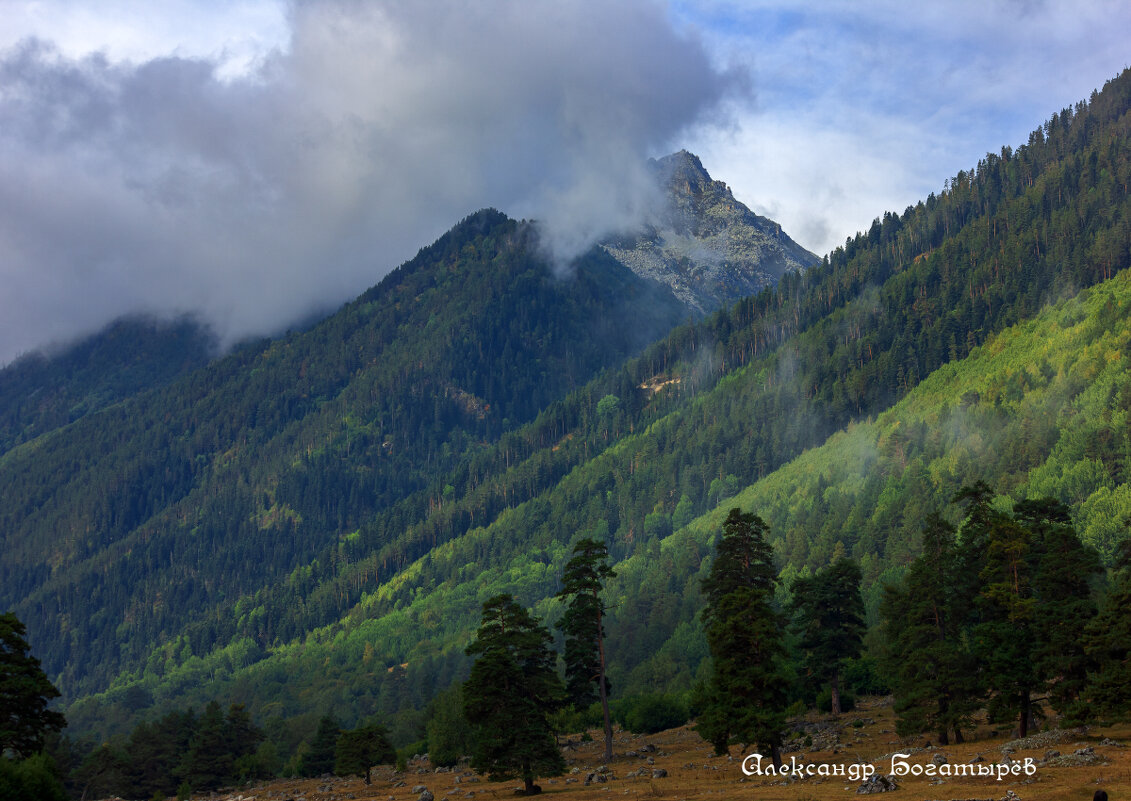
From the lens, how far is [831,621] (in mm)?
107750

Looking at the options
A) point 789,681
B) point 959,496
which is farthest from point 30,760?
point 959,496

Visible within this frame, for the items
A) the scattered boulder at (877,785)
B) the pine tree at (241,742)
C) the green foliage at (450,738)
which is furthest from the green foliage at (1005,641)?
the pine tree at (241,742)

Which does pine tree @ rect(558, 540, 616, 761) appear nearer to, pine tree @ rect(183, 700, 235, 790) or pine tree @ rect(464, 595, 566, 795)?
pine tree @ rect(464, 595, 566, 795)

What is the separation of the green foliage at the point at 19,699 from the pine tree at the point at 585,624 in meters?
42.1

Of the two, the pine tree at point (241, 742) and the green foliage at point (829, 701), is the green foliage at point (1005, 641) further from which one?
the pine tree at point (241, 742)

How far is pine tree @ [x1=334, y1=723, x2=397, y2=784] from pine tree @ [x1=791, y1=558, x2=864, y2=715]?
159 ft

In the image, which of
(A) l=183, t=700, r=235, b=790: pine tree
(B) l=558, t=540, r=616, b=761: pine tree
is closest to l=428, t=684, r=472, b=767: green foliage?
(B) l=558, t=540, r=616, b=761: pine tree

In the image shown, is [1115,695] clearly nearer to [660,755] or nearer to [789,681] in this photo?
[789,681]

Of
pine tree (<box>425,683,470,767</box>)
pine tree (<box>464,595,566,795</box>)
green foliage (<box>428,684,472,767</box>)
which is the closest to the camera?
pine tree (<box>464,595,566,795</box>)

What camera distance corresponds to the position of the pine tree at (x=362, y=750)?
112875 millimetres

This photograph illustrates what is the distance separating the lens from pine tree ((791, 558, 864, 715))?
105 m

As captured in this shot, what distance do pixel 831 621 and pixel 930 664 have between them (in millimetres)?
34059

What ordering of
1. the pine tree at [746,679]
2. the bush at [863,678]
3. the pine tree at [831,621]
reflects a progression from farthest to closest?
the bush at [863,678]
the pine tree at [831,621]
the pine tree at [746,679]

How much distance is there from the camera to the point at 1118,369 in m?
199
